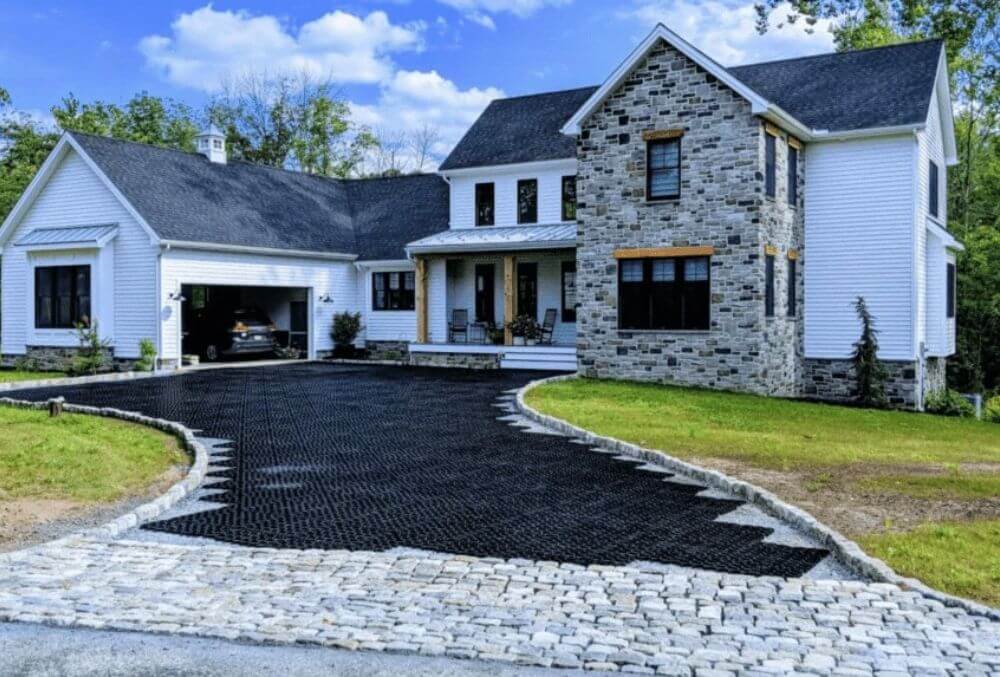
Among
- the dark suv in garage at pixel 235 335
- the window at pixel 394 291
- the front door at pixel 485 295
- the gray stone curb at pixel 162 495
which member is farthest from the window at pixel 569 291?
the gray stone curb at pixel 162 495

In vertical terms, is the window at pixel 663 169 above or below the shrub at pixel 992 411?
above

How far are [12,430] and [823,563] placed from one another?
436 inches

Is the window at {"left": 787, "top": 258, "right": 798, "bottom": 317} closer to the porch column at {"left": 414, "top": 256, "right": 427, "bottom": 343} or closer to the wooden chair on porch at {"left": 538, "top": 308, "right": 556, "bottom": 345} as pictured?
the wooden chair on porch at {"left": 538, "top": 308, "right": 556, "bottom": 345}

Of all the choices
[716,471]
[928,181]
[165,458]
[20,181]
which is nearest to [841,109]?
[928,181]

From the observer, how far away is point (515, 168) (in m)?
28.3

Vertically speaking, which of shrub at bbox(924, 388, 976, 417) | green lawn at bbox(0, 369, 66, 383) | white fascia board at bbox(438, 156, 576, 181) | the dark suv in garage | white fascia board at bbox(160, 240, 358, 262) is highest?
white fascia board at bbox(438, 156, 576, 181)

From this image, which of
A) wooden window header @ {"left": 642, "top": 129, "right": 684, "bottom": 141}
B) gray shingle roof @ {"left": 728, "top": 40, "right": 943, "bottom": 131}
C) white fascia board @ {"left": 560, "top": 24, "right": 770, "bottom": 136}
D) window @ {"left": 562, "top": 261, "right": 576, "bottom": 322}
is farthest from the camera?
window @ {"left": 562, "top": 261, "right": 576, "bottom": 322}

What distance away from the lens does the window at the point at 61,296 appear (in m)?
26.0

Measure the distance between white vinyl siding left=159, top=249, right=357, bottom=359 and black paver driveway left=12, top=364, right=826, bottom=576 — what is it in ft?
26.6

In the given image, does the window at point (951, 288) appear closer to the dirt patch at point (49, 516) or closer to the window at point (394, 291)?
the window at point (394, 291)

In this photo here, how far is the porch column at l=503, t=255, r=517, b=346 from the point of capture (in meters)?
26.2

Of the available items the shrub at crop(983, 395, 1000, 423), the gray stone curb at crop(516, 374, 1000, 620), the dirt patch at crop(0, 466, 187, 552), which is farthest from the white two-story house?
the dirt patch at crop(0, 466, 187, 552)

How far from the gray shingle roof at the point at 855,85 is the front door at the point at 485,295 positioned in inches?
373

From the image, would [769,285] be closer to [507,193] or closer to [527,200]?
[527,200]
